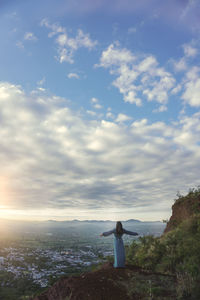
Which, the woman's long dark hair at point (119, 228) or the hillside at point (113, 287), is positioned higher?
the woman's long dark hair at point (119, 228)

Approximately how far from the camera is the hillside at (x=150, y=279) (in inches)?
332

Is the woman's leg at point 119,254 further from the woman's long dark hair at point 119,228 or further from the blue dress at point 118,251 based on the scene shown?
the woman's long dark hair at point 119,228

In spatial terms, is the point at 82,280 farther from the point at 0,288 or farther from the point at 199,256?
the point at 0,288

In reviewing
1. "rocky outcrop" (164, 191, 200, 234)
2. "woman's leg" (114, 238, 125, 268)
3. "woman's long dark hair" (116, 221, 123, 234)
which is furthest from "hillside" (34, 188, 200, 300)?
"rocky outcrop" (164, 191, 200, 234)

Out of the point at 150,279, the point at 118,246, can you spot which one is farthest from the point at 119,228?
the point at 150,279

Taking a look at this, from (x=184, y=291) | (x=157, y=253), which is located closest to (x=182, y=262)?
(x=157, y=253)

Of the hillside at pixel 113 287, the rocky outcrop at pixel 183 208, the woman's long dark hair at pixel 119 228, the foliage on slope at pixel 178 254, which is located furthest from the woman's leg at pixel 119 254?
the rocky outcrop at pixel 183 208

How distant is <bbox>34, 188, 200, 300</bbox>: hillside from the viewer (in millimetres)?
8422

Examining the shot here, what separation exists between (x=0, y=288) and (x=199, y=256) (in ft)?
138

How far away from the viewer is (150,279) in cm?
1007

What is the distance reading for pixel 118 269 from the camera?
36.8ft

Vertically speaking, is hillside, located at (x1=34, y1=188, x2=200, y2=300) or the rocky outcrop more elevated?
the rocky outcrop

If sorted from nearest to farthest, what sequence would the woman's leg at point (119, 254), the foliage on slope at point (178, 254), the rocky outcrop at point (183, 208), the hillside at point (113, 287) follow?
the hillside at point (113, 287), the foliage on slope at point (178, 254), the woman's leg at point (119, 254), the rocky outcrop at point (183, 208)

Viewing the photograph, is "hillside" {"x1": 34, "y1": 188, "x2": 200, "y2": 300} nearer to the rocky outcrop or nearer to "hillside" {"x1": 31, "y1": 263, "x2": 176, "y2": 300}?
"hillside" {"x1": 31, "y1": 263, "x2": 176, "y2": 300}
